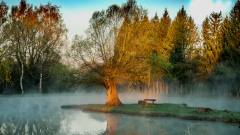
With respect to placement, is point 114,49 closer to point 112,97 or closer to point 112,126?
point 112,97

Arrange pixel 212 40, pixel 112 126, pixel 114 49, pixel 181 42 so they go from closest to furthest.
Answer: pixel 112 126, pixel 114 49, pixel 212 40, pixel 181 42

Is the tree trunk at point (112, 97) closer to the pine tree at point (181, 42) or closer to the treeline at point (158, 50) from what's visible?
the treeline at point (158, 50)

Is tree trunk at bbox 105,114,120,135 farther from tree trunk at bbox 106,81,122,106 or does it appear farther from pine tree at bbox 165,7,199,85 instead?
pine tree at bbox 165,7,199,85

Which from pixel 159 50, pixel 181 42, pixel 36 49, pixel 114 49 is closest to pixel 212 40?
pixel 181 42

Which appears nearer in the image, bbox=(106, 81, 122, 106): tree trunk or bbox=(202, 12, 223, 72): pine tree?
bbox=(106, 81, 122, 106): tree trunk

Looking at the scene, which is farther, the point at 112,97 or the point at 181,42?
the point at 181,42

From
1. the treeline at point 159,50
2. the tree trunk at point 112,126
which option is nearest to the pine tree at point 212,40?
the treeline at point 159,50

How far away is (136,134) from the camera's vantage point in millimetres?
11359

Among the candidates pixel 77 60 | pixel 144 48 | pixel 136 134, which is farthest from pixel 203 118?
pixel 77 60

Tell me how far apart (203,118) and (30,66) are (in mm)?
40896

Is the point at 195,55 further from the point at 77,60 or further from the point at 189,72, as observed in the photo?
the point at 77,60

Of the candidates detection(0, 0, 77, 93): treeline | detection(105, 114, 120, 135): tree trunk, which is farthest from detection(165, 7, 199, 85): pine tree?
detection(105, 114, 120, 135): tree trunk

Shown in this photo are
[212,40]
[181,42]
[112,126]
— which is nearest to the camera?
[112,126]

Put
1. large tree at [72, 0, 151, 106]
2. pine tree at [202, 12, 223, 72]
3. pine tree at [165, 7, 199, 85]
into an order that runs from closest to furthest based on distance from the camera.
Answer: large tree at [72, 0, 151, 106] < pine tree at [202, 12, 223, 72] < pine tree at [165, 7, 199, 85]
